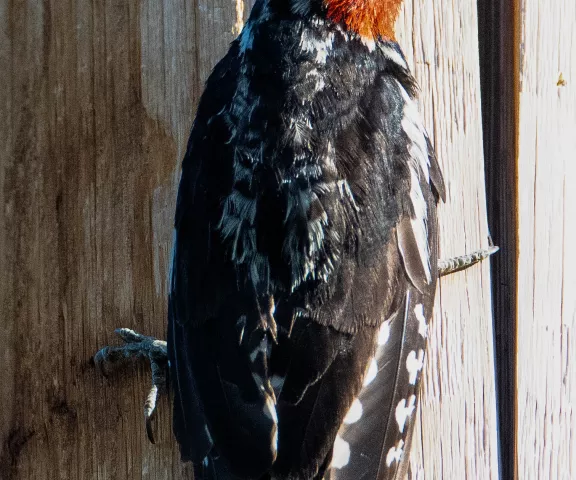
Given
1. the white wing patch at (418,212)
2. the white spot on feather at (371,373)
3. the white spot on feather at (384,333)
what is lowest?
the white spot on feather at (371,373)

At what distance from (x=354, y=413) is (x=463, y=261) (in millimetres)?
506

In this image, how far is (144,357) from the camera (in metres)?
2.70

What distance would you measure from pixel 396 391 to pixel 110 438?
76 centimetres

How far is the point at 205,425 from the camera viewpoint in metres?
2.53

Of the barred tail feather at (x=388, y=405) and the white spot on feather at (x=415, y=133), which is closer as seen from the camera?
the barred tail feather at (x=388, y=405)

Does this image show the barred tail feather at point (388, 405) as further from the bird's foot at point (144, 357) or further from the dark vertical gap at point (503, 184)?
the bird's foot at point (144, 357)

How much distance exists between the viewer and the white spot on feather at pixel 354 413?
2.54 metres

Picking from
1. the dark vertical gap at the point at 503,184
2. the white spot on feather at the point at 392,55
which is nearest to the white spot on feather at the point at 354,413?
the dark vertical gap at the point at 503,184

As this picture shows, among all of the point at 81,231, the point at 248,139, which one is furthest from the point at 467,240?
the point at 81,231

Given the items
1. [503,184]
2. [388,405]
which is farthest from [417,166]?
[388,405]

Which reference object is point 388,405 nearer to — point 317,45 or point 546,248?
point 546,248

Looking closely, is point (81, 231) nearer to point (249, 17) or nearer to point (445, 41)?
point (249, 17)

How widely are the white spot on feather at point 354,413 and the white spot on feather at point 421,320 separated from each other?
26cm

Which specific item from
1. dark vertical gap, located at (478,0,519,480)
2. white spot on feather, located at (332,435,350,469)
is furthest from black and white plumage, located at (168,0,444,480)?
dark vertical gap, located at (478,0,519,480)
